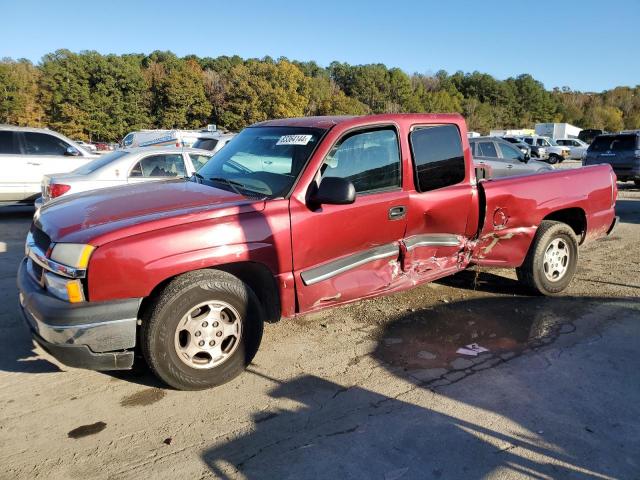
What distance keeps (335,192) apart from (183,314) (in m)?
1.32

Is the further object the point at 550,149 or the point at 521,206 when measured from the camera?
the point at 550,149

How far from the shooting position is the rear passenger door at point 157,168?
8.38 metres

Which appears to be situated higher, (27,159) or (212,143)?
(212,143)

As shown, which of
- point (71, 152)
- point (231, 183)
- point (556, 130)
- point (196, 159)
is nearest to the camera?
point (231, 183)

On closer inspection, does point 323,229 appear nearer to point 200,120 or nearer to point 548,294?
point 548,294

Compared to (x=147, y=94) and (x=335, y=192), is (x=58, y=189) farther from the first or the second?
(x=147, y=94)

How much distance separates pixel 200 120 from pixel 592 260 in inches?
2937

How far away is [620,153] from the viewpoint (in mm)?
15586

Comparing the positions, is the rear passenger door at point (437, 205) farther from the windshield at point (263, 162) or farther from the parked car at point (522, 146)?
the parked car at point (522, 146)

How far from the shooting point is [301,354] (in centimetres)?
396

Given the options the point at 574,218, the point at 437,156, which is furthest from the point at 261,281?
the point at 574,218

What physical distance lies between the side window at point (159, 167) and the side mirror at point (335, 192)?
5767 mm

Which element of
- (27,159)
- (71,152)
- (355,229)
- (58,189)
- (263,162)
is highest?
(71,152)

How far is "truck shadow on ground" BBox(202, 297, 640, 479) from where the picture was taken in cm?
261
